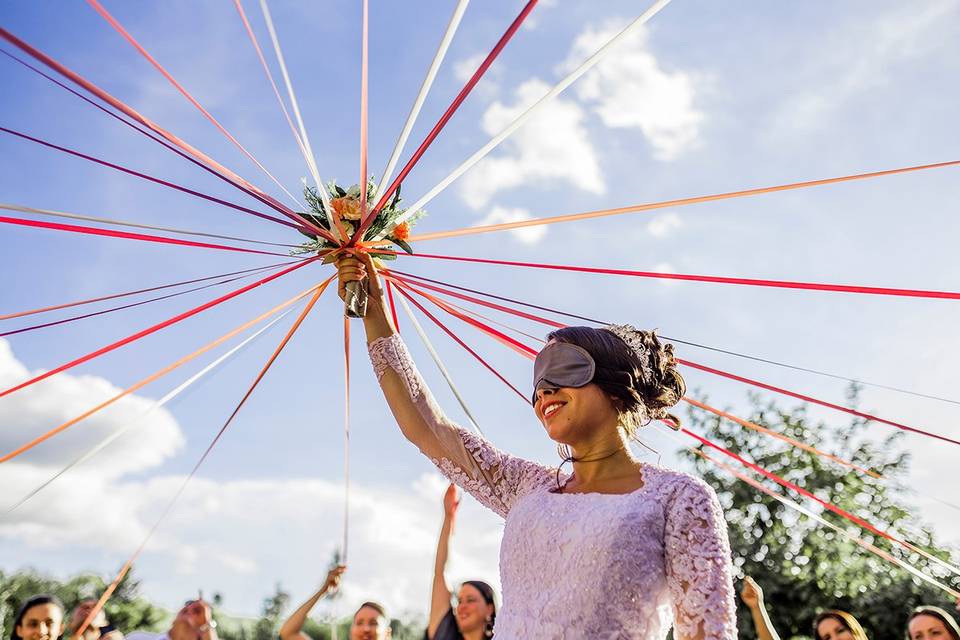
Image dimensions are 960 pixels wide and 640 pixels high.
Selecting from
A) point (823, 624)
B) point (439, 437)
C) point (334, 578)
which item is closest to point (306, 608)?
point (334, 578)

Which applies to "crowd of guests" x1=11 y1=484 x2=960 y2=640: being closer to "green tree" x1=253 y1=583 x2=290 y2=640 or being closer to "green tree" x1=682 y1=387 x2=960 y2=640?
"green tree" x1=682 y1=387 x2=960 y2=640

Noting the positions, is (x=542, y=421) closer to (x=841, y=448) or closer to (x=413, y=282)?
(x=413, y=282)

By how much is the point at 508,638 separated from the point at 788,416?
837 inches

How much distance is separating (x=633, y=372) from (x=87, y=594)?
61.1m

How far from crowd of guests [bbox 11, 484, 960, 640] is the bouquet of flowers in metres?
1.77

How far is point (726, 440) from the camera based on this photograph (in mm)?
21500

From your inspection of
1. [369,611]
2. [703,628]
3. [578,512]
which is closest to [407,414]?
[578,512]

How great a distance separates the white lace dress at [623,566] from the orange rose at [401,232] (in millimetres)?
1445

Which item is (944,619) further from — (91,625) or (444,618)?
(91,625)

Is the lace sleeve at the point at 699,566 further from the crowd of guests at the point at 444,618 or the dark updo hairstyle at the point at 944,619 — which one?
the dark updo hairstyle at the point at 944,619

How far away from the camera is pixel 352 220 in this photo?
2.98 meters

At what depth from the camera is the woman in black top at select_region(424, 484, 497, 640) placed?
4754 millimetres

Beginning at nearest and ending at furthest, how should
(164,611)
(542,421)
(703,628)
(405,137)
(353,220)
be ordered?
1. (703,628)
2. (542,421)
3. (405,137)
4. (353,220)
5. (164,611)

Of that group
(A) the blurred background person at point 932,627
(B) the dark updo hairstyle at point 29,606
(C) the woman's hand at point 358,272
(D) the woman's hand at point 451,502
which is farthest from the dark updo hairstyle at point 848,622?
(B) the dark updo hairstyle at point 29,606
